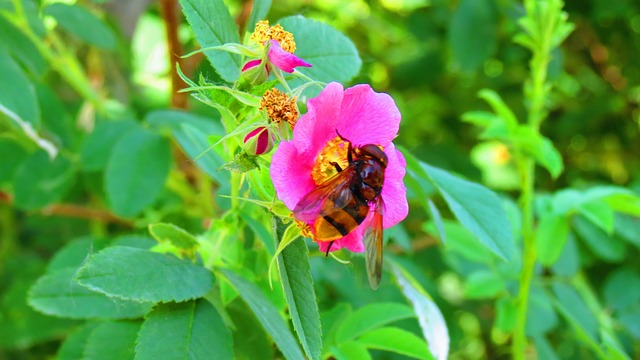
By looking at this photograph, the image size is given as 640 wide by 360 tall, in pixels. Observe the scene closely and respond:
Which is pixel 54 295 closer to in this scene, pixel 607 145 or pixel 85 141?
pixel 85 141

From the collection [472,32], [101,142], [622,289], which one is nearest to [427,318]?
[101,142]

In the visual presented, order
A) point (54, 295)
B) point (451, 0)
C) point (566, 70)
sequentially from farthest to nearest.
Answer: point (566, 70) → point (451, 0) → point (54, 295)

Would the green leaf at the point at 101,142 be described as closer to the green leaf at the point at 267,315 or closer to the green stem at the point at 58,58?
the green stem at the point at 58,58

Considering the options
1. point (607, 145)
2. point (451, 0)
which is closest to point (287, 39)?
point (451, 0)

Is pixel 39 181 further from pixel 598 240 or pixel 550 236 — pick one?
pixel 598 240

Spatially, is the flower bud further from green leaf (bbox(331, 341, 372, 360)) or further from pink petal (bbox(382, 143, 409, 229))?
green leaf (bbox(331, 341, 372, 360))

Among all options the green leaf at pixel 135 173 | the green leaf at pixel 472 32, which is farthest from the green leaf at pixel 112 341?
the green leaf at pixel 472 32
